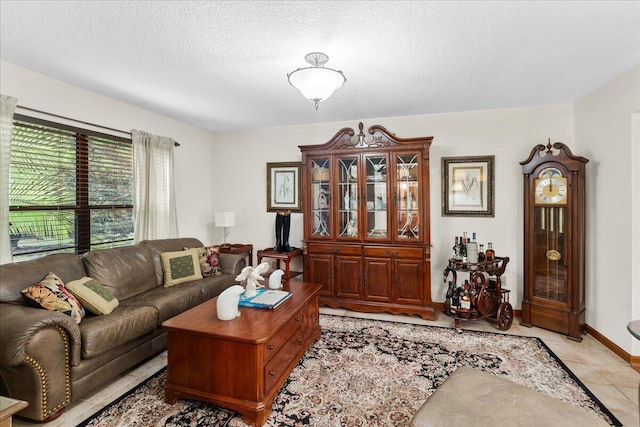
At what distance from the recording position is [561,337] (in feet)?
10.7

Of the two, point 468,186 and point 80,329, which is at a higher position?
point 468,186

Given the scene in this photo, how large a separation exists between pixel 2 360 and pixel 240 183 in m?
3.56

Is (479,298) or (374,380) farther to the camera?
(479,298)

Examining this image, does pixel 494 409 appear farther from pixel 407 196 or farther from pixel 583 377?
pixel 407 196

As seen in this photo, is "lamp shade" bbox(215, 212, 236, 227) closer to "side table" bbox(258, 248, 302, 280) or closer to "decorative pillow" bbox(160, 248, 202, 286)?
"side table" bbox(258, 248, 302, 280)

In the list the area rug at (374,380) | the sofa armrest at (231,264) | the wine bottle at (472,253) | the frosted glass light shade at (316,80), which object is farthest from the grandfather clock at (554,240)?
the sofa armrest at (231,264)

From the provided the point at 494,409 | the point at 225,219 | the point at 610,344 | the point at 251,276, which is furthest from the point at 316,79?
the point at 610,344

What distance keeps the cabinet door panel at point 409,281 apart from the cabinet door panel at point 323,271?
0.84 metres

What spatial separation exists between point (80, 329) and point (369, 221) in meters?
3.00

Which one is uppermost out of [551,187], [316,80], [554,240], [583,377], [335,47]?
[335,47]

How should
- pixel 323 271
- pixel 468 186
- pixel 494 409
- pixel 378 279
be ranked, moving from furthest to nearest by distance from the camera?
pixel 323 271 → pixel 468 186 → pixel 378 279 → pixel 494 409

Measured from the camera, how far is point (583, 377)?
2.50 metres

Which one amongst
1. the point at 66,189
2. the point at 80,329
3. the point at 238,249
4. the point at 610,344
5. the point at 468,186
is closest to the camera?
the point at 80,329

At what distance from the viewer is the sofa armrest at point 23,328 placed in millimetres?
1833
